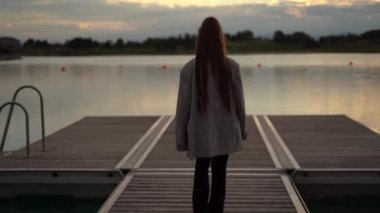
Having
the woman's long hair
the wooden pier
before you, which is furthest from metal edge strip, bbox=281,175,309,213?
the woman's long hair

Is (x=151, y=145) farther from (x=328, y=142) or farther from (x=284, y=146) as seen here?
(x=328, y=142)

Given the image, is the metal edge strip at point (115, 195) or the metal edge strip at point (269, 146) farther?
the metal edge strip at point (269, 146)

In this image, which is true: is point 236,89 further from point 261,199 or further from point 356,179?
point 356,179

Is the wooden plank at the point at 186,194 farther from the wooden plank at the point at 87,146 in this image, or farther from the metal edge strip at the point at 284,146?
the wooden plank at the point at 87,146

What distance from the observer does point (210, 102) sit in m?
4.20

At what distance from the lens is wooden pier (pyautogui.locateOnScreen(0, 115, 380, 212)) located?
221 inches

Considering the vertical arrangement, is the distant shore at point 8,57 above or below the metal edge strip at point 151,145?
below

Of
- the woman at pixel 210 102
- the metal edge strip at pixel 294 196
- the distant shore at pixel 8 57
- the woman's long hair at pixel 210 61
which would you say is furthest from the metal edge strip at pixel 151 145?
the distant shore at pixel 8 57

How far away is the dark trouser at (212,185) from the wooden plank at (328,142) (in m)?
2.60

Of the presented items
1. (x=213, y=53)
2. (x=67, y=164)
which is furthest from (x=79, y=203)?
(x=213, y=53)

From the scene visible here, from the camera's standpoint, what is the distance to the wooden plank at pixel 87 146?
7.26 metres

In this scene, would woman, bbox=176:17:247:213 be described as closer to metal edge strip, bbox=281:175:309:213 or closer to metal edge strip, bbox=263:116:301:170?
metal edge strip, bbox=281:175:309:213

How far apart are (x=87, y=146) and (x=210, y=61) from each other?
481 centimetres

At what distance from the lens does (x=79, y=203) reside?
6.74 metres
